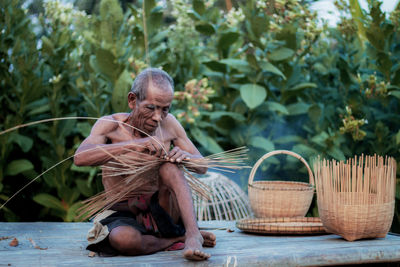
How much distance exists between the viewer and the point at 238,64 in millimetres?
3041

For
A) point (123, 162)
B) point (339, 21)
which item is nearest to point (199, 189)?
point (123, 162)

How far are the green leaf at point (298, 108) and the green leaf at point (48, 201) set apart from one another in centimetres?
161

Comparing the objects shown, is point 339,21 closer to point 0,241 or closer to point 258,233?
point 258,233

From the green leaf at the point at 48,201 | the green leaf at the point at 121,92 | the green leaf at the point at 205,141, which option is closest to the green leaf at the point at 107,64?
the green leaf at the point at 121,92

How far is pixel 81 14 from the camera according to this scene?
11.6 feet

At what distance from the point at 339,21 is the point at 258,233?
1854 mm

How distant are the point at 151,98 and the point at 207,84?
136 centimetres

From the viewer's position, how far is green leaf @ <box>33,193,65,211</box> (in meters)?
2.77

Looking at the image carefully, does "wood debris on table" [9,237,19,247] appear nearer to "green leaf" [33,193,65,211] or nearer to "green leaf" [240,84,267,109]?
"green leaf" [33,193,65,211]

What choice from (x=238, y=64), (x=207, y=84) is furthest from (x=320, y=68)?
(x=207, y=84)

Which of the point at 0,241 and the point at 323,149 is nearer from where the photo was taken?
the point at 0,241

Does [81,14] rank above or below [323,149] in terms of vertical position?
above

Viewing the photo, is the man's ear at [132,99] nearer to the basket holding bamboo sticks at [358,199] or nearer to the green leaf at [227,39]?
the basket holding bamboo sticks at [358,199]

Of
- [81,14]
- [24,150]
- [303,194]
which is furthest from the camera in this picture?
[81,14]
